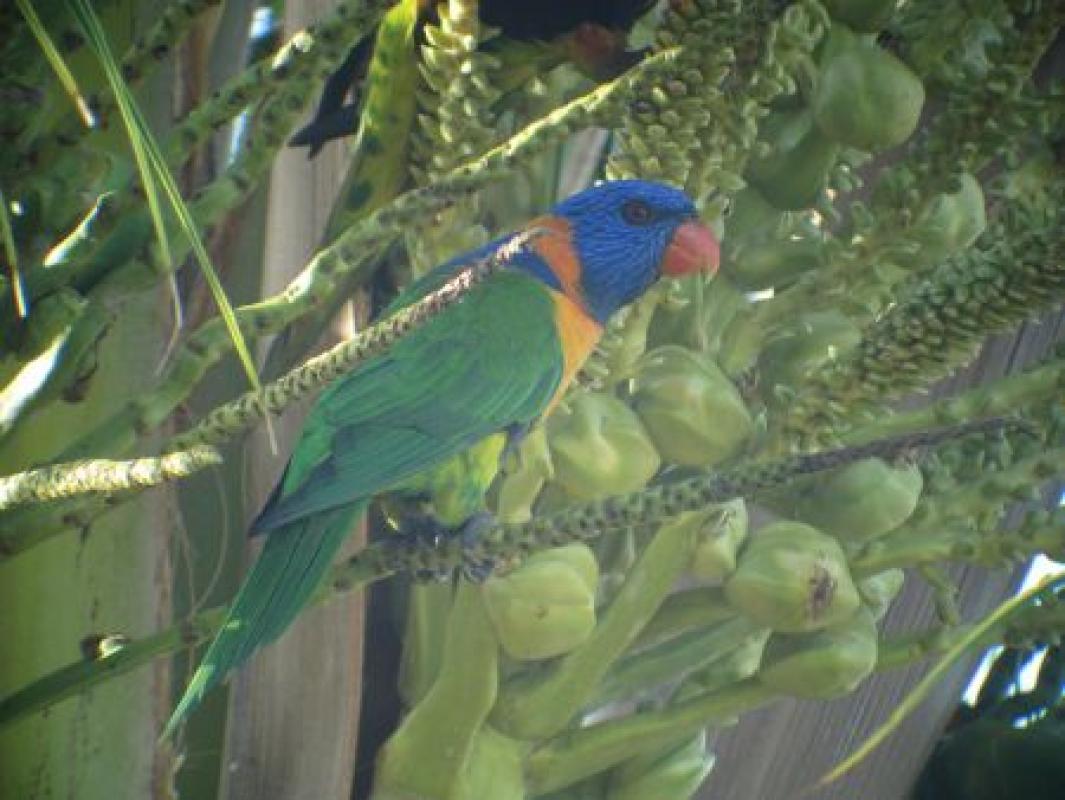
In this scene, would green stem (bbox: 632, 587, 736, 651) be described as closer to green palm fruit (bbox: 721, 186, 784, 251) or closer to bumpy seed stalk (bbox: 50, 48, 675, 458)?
green palm fruit (bbox: 721, 186, 784, 251)

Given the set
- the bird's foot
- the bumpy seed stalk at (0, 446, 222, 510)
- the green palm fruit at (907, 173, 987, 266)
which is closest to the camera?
the bumpy seed stalk at (0, 446, 222, 510)

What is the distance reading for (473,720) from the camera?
2.73ft

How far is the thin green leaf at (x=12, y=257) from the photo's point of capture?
19.5 inches

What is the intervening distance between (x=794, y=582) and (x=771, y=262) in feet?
0.60

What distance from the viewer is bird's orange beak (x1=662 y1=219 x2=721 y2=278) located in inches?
33.8

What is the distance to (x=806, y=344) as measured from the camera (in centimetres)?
87

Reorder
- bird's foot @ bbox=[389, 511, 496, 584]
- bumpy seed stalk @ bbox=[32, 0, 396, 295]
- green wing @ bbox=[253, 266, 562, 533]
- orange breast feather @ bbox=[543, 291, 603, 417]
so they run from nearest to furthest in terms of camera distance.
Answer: bumpy seed stalk @ bbox=[32, 0, 396, 295] → bird's foot @ bbox=[389, 511, 496, 584] → green wing @ bbox=[253, 266, 562, 533] → orange breast feather @ bbox=[543, 291, 603, 417]

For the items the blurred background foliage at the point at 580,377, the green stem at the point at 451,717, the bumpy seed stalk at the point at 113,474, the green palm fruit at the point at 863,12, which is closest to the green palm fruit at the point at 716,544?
the blurred background foliage at the point at 580,377

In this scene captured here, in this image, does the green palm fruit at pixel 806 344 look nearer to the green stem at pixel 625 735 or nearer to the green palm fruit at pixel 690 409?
the green palm fruit at pixel 690 409

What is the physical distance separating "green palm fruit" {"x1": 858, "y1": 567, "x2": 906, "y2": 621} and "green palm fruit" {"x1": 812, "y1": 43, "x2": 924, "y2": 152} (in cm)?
23

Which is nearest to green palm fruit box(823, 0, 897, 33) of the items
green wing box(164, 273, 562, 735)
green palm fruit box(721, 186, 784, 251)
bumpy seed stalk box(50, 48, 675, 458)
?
green palm fruit box(721, 186, 784, 251)

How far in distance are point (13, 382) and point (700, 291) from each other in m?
0.37

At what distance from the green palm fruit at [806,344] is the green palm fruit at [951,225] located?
0.17 feet

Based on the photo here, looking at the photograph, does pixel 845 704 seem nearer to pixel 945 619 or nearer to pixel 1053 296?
pixel 945 619
